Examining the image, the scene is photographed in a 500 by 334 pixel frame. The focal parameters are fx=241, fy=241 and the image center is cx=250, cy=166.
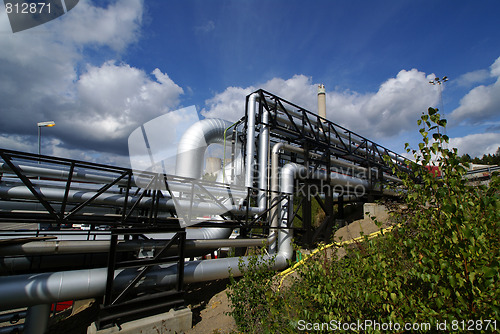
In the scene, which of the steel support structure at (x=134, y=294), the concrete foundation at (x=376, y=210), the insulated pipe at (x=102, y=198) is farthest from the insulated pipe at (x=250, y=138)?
the concrete foundation at (x=376, y=210)

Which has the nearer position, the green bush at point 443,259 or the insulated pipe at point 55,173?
the green bush at point 443,259

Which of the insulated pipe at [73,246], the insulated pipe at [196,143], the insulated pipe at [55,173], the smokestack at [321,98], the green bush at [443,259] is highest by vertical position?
the smokestack at [321,98]

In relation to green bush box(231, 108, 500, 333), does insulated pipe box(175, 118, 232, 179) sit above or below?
above

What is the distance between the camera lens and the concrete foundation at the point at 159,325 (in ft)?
15.8

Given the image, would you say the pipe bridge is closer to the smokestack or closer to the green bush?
the green bush

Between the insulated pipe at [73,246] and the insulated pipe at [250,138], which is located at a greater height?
the insulated pipe at [250,138]

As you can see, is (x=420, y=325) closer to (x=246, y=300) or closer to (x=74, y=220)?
(x=246, y=300)

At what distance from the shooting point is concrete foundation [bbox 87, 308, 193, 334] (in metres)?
4.83

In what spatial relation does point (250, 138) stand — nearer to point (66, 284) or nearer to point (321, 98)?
point (66, 284)

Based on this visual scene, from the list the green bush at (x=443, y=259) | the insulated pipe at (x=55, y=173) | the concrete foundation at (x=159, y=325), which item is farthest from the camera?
the insulated pipe at (x=55, y=173)

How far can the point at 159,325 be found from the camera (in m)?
5.21

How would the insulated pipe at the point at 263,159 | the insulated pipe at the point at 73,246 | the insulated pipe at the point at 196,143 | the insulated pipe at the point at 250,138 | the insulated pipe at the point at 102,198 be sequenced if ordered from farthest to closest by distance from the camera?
the insulated pipe at the point at 250,138 < the insulated pipe at the point at 263,159 < the insulated pipe at the point at 196,143 < the insulated pipe at the point at 102,198 < the insulated pipe at the point at 73,246

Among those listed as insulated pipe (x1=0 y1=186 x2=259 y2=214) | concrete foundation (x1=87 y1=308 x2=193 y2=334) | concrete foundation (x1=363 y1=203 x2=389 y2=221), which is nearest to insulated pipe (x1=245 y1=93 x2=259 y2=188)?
insulated pipe (x1=0 y1=186 x2=259 y2=214)

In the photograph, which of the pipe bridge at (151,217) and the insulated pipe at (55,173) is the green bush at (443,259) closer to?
the pipe bridge at (151,217)
